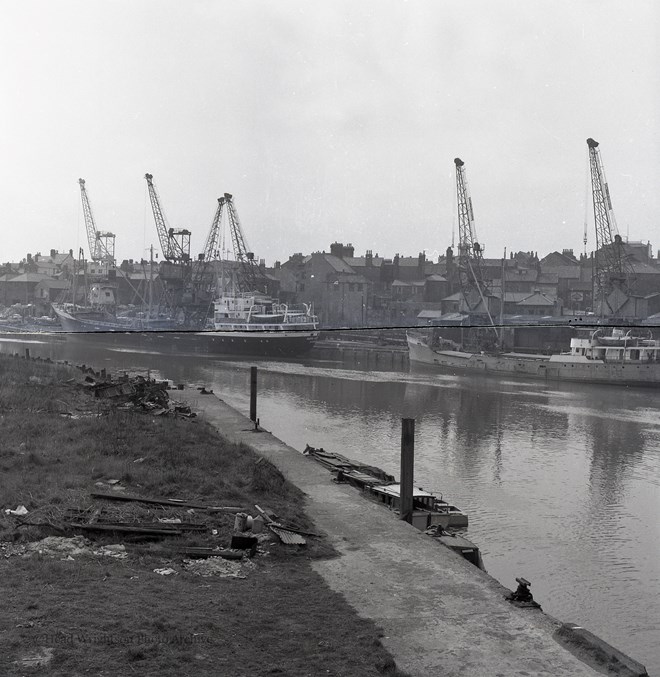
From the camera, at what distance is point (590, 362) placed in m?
40.1

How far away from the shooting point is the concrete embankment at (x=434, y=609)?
574cm

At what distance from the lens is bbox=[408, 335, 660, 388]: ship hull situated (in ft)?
128

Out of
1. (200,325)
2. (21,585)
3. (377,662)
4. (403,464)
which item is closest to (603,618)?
(403,464)

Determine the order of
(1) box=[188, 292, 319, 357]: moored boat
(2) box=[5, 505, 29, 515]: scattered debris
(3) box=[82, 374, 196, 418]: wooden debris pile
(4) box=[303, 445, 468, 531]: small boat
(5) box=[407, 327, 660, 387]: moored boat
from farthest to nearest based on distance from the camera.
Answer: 1. (1) box=[188, 292, 319, 357]: moored boat
2. (5) box=[407, 327, 660, 387]: moored boat
3. (3) box=[82, 374, 196, 418]: wooden debris pile
4. (4) box=[303, 445, 468, 531]: small boat
5. (2) box=[5, 505, 29, 515]: scattered debris

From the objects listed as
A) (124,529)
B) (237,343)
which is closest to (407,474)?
(124,529)

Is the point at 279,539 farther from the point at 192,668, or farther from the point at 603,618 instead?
the point at 603,618

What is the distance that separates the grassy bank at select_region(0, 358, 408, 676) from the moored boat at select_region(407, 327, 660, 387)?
31.5m

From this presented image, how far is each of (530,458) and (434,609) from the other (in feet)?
39.7

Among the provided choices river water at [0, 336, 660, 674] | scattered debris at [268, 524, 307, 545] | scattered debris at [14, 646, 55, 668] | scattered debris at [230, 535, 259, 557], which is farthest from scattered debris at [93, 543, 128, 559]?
river water at [0, 336, 660, 674]

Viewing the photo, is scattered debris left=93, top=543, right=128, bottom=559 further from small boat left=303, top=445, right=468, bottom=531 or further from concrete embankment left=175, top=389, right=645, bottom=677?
small boat left=303, top=445, right=468, bottom=531

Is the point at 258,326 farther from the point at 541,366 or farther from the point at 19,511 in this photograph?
the point at 19,511

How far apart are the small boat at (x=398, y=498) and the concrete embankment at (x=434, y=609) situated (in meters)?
0.90

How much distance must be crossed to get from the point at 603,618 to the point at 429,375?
107 feet

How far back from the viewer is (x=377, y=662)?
216 inches
